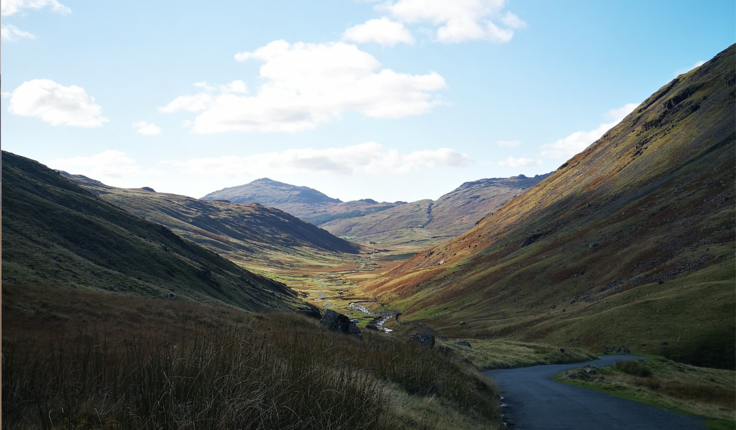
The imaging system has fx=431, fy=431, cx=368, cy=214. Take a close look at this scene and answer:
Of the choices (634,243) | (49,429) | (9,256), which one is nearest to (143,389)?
(49,429)

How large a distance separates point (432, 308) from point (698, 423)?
85.2 meters

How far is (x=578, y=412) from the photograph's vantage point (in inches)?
789

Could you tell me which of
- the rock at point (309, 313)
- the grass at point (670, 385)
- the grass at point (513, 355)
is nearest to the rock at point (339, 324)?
the rock at point (309, 313)

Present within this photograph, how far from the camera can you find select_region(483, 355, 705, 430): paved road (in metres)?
17.7

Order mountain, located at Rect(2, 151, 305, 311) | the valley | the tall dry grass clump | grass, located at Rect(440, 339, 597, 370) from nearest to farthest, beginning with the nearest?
the tall dry grass clump, the valley, mountain, located at Rect(2, 151, 305, 311), grass, located at Rect(440, 339, 597, 370)

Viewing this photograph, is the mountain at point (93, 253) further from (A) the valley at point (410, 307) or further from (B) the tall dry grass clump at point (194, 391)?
(B) the tall dry grass clump at point (194, 391)

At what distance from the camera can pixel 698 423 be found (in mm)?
18500

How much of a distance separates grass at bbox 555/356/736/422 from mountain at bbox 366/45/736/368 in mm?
11768

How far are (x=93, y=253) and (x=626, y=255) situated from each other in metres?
88.5

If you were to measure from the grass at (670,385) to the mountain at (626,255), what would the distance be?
11.8m

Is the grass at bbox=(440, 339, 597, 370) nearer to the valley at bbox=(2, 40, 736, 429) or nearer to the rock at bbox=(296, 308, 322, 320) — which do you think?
the valley at bbox=(2, 40, 736, 429)

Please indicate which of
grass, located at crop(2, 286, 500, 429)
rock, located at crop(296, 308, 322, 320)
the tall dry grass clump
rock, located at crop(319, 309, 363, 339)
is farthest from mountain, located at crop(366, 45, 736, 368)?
the tall dry grass clump

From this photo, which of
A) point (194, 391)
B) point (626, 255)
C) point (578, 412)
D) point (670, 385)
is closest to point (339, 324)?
point (578, 412)

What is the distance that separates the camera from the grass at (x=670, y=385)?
73.9 feet
